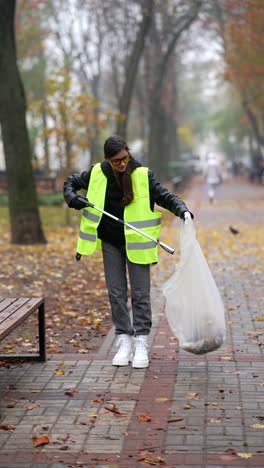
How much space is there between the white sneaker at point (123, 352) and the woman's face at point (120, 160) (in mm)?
1312

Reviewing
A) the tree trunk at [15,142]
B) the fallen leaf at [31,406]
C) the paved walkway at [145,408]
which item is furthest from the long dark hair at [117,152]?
the tree trunk at [15,142]

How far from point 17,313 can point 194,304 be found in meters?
1.26

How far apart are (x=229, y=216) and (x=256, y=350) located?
1894cm

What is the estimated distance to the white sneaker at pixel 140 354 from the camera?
704cm

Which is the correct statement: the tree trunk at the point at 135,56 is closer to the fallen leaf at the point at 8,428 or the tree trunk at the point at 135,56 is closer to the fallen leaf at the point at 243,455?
the fallen leaf at the point at 8,428

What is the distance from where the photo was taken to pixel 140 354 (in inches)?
279

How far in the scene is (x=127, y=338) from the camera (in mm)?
7227

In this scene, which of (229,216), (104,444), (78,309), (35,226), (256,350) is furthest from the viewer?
(229,216)

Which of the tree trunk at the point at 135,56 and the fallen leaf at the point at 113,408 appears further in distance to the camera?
the tree trunk at the point at 135,56

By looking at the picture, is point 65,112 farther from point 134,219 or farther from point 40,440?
A: point 40,440

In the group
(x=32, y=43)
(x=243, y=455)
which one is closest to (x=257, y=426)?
(x=243, y=455)

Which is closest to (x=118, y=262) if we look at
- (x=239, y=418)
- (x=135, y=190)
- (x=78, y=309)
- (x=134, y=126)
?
(x=135, y=190)

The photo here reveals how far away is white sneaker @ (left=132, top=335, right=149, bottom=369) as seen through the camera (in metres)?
7.04

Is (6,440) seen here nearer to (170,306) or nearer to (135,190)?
(170,306)
